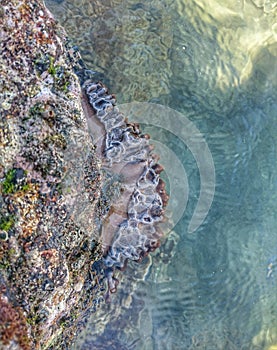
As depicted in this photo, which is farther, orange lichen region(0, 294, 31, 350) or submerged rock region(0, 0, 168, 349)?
submerged rock region(0, 0, 168, 349)

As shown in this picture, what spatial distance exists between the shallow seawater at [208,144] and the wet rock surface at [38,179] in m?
1.21

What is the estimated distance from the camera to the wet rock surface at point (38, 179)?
1952 millimetres

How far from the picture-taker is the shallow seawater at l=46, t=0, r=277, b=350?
3.61 m

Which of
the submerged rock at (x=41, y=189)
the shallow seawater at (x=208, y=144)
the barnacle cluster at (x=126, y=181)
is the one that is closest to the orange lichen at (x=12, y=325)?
the submerged rock at (x=41, y=189)

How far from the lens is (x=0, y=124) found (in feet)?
6.40

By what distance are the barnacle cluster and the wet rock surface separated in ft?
1.91

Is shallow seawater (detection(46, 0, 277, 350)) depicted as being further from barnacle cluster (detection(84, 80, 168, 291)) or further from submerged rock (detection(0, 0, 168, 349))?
submerged rock (detection(0, 0, 168, 349))

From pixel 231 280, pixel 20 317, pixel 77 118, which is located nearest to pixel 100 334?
pixel 231 280

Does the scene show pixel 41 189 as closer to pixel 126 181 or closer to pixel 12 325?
pixel 12 325

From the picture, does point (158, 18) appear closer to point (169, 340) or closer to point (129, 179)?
point (129, 179)

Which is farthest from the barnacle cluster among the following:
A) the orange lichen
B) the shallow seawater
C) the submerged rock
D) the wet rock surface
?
the orange lichen

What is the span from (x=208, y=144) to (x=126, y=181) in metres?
1.02

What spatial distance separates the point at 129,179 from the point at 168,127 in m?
0.82

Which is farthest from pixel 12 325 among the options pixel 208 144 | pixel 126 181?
pixel 208 144
